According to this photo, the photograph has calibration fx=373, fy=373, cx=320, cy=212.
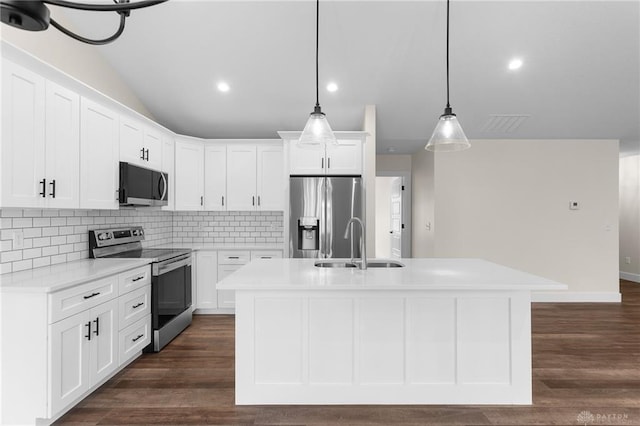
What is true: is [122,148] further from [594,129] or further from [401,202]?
[594,129]

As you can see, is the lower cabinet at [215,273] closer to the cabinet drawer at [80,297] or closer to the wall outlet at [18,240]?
the cabinet drawer at [80,297]

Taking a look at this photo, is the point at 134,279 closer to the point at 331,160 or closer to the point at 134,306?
the point at 134,306

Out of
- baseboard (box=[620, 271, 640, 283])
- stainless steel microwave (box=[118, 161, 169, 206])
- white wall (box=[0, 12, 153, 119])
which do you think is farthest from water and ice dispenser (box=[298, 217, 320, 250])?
baseboard (box=[620, 271, 640, 283])

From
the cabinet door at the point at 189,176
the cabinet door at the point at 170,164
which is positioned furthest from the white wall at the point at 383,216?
the cabinet door at the point at 170,164

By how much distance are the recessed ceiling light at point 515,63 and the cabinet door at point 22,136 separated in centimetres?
413

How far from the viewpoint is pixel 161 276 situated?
11.8 ft

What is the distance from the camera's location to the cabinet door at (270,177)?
492 centimetres

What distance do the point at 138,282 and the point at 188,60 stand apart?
2318 mm

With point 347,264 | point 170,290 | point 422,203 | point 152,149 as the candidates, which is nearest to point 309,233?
point 347,264

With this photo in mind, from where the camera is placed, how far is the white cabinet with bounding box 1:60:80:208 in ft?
7.36

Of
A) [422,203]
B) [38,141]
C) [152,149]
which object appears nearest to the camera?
[38,141]

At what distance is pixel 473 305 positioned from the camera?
250 centimetres

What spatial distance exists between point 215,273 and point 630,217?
779 cm

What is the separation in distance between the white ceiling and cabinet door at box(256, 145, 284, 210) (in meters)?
0.38
